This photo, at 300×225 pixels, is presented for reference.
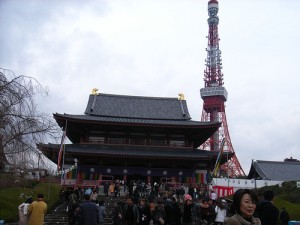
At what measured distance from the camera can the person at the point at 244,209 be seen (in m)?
3.71

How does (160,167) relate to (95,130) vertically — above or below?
below

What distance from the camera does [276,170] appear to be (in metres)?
40.2

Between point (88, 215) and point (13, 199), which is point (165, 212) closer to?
point (88, 215)

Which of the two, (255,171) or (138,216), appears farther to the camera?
(255,171)

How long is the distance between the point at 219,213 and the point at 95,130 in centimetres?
2066

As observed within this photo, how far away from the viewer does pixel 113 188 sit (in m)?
25.8

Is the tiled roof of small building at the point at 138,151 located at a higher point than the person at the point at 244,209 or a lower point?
higher

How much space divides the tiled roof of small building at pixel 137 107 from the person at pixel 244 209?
3163 cm

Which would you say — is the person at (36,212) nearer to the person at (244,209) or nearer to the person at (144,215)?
the person at (144,215)

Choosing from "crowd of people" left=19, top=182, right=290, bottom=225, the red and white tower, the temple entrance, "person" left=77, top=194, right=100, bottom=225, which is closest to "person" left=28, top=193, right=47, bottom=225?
"crowd of people" left=19, top=182, right=290, bottom=225

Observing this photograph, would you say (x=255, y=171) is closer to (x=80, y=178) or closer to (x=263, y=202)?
(x=80, y=178)

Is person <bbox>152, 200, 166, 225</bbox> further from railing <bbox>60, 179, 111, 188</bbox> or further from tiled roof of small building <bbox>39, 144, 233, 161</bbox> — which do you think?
tiled roof of small building <bbox>39, 144, 233, 161</bbox>

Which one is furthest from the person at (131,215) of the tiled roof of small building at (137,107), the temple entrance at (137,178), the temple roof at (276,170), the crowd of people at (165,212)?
the temple roof at (276,170)

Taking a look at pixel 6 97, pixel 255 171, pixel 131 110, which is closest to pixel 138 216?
pixel 6 97
